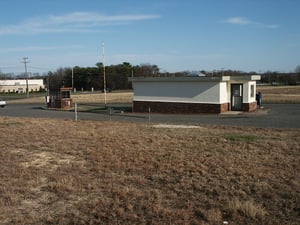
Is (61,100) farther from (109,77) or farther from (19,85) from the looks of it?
(19,85)

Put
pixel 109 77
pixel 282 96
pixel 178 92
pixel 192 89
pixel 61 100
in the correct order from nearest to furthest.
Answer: pixel 192 89
pixel 178 92
pixel 61 100
pixel 282 96
pixel 109 77

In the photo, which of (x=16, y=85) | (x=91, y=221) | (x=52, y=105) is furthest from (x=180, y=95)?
(x=16, y=85)

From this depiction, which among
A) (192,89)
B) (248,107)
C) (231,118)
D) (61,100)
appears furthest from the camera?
(61,100)

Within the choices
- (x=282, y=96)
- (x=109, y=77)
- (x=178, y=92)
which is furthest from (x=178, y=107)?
(x=109, y=77)

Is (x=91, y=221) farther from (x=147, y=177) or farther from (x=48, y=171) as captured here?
(x=48, y=171)

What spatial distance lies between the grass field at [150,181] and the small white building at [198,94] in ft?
48.3

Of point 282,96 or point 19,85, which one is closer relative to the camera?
point 282,96

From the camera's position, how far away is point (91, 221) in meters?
5.58

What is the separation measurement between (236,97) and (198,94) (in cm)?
320

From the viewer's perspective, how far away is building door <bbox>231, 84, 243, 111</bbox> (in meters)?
29.5

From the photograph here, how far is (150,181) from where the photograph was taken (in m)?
8.09

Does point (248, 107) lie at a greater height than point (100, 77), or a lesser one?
lesser

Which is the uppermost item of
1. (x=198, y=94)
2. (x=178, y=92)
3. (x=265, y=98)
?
(x=178, y=92)

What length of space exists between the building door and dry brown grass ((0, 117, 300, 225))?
16.1 metres
